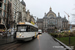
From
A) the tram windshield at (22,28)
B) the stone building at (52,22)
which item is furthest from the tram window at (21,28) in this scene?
the stone building at (52,22)

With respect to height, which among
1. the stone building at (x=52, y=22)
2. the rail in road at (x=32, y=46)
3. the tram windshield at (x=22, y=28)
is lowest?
the rail in road at (x=32, y=46)

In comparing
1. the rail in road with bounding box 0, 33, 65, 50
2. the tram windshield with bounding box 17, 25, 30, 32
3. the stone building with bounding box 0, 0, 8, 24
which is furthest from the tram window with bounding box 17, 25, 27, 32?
the stone building with bounding box 0, 0, 8, 24

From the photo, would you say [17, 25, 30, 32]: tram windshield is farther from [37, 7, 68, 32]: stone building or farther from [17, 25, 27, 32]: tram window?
[37, 7, 68, 32]: stone building

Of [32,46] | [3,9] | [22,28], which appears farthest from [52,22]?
[32,46]

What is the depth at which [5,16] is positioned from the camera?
31672 mm

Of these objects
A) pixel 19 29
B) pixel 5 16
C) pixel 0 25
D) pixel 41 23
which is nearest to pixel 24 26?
pixel 19 29

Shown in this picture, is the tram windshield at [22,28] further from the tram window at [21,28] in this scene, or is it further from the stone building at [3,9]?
the stone building at [3,9]

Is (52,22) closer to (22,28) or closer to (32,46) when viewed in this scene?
(22,28)

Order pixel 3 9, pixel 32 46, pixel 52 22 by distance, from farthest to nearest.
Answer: pixel 52 22
pixel 3 9
pixel 32 46

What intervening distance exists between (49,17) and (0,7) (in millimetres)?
85447

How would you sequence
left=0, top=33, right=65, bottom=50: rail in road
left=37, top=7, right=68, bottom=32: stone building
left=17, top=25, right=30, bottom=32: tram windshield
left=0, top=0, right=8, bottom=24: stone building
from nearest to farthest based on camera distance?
left=0, top=33, right=65, bottom=50: rail in road, left=17, top=25, right=30, bottom=32: tram windshield, left=0, top=0, right=8, bottom=24: stone building, left=37, top=7, right=68, bottom=32: stone building

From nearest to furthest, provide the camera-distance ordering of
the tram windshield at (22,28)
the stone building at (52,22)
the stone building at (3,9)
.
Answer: the tram windshield at (22,28)
the stone building at (3,9)
the stone building at (52,22)

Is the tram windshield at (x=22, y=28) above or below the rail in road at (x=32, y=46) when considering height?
above

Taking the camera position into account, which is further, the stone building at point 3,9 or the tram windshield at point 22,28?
the stone building at point 3,9
